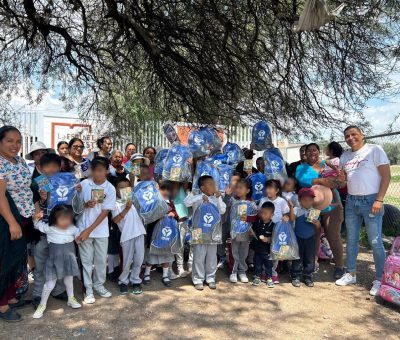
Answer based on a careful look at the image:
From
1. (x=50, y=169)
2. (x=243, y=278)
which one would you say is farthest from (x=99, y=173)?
(x=243, y=278)

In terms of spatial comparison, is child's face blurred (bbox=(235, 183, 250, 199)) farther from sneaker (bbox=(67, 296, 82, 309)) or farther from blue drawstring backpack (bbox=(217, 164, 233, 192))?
sneaker (bbox=(67, 296, 82, 309))

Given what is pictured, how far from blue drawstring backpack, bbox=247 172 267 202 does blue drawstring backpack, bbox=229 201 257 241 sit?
0.28 m

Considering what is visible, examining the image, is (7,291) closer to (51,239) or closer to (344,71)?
(51,239)

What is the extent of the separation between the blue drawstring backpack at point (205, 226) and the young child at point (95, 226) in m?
0.94

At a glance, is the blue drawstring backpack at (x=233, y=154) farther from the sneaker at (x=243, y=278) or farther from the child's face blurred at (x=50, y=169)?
Result: the child's face blurred at (x=50, y=169)

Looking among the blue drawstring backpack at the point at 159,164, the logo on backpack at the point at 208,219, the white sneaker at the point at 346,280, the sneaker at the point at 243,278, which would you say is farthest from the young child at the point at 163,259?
the white sneaker at the point at 346,280

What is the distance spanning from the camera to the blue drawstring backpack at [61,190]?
12.2 feet

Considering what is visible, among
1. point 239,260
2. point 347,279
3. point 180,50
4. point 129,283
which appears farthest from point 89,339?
point 180,50

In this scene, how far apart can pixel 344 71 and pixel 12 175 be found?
4948 mm

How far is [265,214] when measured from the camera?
14.6 feet

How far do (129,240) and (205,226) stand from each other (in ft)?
2.76

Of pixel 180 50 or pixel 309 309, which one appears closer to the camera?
pixel 309 309

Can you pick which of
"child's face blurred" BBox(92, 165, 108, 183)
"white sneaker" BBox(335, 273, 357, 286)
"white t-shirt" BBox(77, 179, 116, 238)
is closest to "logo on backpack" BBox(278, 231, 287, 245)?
"white sneaker" BBox(335, 273, 357, 286)

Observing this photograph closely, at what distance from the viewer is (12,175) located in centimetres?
338
